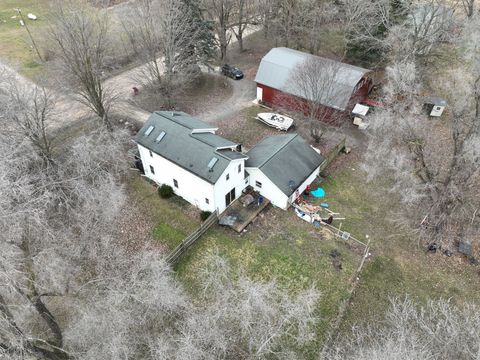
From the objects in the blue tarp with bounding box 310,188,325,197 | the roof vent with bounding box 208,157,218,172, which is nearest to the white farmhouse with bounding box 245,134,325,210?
the blue tarp with bounding box 310,188,325,197

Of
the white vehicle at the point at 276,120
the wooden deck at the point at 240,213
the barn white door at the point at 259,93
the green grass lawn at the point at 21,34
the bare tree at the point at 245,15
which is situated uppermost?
the bare tree at the point at 245,15

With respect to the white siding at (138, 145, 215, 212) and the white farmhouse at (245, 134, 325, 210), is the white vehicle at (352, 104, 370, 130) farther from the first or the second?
the white siding at (138, 145, 215, 212)

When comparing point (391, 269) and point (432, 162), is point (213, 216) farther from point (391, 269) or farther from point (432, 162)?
point (432, 162)

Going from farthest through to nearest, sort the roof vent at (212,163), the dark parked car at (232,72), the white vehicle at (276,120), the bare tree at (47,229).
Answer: the dark parked car at (232,72), the white vehicle at (276,120), the roof vent at (212,163), the bare tree at (47,229)

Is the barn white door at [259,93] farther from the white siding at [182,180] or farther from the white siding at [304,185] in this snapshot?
the white siding at [182,180]

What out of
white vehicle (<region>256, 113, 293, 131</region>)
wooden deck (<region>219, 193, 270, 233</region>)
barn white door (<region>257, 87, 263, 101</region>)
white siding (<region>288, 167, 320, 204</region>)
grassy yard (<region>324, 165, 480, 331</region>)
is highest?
barn white door (<region>257, 87, 263, 101</region>)

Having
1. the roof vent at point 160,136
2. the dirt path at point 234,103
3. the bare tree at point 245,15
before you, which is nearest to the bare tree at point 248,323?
the roof vent at point 160,136

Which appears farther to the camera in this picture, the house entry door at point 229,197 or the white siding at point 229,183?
the house entry door at point 229,197

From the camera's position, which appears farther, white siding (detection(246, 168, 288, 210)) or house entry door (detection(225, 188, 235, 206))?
white siding (detection(246, 168, 288, 210))
